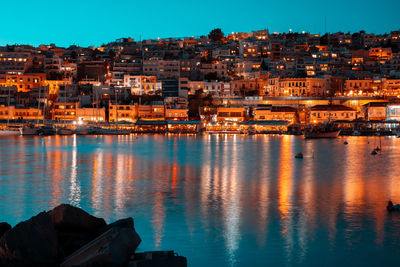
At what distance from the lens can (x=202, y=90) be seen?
76.7 m

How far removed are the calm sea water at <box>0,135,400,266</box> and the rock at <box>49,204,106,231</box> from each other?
5.53 feet

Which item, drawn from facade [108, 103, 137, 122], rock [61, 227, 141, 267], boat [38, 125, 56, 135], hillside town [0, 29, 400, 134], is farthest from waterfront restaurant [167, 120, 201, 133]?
rock [61, 227, 141, 267]

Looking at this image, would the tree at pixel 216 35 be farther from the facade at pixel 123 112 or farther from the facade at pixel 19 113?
the facade at pixel 19 113

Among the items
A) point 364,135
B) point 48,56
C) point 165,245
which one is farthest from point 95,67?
point 165,245

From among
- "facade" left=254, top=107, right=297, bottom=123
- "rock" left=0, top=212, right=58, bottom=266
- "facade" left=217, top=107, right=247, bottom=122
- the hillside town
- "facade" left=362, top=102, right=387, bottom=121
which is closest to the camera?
"rock" left=0, top=212, right=58, bottom=266

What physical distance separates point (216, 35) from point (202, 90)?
158ft

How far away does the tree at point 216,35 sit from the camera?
121 metres

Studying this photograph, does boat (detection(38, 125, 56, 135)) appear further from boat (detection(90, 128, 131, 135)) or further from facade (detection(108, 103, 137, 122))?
facade (detection(108, 103, 137, 122))

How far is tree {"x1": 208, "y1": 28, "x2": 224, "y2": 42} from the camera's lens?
121m

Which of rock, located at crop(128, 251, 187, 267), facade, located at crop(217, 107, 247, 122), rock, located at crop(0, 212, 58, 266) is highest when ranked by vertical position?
facade, located at crop(217, 107, 247, 122)

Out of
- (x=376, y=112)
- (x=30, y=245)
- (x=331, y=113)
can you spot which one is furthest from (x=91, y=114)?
(x=30, y=245)

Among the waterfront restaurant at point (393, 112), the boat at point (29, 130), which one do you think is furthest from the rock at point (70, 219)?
the waterfront restaurant at point (393, 112)

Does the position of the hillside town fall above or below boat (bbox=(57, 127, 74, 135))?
above

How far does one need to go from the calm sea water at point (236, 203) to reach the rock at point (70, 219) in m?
1.69
